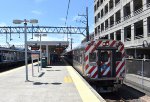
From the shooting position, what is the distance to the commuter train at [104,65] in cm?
1534

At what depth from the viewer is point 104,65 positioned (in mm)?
15555

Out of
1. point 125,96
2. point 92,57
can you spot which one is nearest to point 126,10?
point 125,96

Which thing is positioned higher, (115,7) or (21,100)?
(115,7)

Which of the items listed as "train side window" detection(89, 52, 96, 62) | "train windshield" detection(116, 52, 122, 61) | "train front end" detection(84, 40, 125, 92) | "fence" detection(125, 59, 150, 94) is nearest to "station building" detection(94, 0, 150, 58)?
"fence" detection(125, 59, 150, 94)

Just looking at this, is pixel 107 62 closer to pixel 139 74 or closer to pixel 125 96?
pixel 125 96

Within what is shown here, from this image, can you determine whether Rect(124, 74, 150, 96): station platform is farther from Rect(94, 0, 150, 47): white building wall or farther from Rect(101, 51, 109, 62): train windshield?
Rect(94, 0, 150, 47): white building wall

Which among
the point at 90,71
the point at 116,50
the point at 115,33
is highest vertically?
the point at 115,33

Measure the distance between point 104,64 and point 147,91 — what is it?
9.55ft

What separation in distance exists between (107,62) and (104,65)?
230 mm

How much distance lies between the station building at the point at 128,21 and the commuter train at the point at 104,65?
2227 centimetres

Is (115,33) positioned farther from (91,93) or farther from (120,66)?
(91,93)

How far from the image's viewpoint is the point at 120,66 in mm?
15875

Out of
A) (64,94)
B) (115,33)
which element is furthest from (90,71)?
(115,33)

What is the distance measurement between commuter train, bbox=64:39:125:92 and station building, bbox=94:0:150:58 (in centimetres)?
2227
